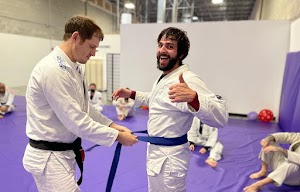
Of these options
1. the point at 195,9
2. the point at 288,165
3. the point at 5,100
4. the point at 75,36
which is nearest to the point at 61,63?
the point at 75,36

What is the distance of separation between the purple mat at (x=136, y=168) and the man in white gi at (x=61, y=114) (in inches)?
46.9

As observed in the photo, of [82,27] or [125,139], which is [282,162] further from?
[82,27]

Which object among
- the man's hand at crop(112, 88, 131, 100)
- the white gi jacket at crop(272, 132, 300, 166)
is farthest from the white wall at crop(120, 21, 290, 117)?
the man's hand at crop(112, 88, 131, 100)

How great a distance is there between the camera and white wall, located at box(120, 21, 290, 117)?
513 cm

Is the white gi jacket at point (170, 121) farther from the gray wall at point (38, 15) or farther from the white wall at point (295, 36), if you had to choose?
the gray wall at point (38, 15)

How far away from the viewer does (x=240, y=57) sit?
5.41m

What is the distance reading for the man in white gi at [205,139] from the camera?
3.13 meters

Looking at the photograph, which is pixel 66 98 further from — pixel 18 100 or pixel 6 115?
pixel 18 100

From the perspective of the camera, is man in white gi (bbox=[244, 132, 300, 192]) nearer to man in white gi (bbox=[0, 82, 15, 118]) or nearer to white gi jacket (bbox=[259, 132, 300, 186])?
white gi jacket (bbox=[259, 132, 300, 186])

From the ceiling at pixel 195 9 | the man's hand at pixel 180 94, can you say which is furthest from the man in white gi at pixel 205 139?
the ceiling at pixel 195 9

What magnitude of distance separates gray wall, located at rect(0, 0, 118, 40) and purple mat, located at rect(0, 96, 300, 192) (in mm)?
5174

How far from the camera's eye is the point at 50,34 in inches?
376

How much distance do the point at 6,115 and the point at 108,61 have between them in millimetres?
3911

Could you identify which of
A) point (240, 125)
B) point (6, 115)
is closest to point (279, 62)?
point (240, 125)
